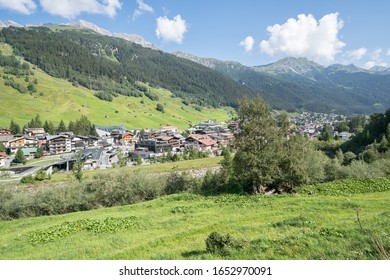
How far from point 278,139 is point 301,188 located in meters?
4.88

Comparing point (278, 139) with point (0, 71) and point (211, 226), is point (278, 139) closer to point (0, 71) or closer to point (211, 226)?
point (211, 226)

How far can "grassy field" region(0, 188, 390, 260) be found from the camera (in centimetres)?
1004

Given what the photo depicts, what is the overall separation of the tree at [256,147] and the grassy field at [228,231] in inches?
119

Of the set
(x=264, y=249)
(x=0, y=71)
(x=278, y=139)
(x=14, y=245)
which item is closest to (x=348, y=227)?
(x=264, y=249)

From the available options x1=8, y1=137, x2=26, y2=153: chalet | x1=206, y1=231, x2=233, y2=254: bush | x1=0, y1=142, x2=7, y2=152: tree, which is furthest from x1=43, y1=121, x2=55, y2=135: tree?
x1=206, y1=231, x2=233, y2=254: bush

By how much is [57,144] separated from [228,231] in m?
132

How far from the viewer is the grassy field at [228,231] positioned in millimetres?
10039

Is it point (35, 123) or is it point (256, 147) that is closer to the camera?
point (256, 147)

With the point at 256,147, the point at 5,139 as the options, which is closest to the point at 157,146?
the point at 5,139

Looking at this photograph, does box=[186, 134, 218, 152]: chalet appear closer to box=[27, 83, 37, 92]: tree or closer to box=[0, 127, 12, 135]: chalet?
box=[0, 127, 12, 135]: chalet

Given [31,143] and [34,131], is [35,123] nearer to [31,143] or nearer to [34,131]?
[34,131]

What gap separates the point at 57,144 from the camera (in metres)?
131

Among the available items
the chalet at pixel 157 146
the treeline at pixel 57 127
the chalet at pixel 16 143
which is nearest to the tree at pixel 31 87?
the treeline at pixel 57 127

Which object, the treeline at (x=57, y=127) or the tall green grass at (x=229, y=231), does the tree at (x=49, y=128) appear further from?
the tall green grass at (x=229, y=231)
